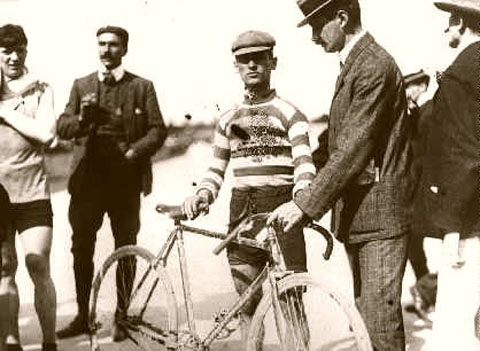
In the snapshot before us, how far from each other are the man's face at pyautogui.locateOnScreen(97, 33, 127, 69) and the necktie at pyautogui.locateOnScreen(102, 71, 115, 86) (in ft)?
0.13

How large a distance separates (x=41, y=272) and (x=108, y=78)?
1.14 m

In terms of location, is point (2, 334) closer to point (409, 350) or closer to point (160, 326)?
point (160, 326)

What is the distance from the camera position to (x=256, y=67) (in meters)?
3.28

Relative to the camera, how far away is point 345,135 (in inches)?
107

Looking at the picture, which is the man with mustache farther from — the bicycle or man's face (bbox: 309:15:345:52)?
man's face (bbox: 309:15:345:52)

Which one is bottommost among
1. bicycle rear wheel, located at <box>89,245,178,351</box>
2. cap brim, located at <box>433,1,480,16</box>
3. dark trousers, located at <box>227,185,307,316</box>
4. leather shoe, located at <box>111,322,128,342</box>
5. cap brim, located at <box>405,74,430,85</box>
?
leather shoe, located at <box>111,322,128,342</box>

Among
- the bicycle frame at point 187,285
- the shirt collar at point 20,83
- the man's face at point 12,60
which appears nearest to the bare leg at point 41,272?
the bicycle frame at point 187,285

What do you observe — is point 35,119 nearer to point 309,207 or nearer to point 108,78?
point 108,78

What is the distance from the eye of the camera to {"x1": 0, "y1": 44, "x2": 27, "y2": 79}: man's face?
12.5 ft

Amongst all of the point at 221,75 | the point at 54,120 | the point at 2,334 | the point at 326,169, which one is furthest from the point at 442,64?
the point at 2,334

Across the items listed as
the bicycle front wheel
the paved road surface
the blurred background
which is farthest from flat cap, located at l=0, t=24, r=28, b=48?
the bicycle front wheel

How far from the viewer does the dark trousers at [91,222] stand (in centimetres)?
399

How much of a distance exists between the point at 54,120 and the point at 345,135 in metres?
1.78

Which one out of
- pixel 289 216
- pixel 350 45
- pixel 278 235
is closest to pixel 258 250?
pixel 278 235
